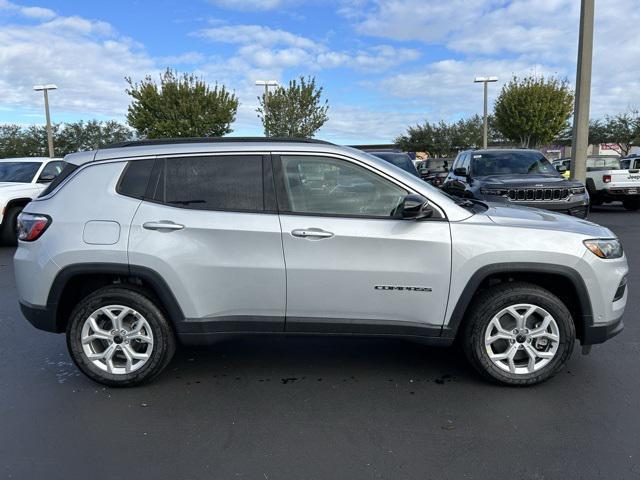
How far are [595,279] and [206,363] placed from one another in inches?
117

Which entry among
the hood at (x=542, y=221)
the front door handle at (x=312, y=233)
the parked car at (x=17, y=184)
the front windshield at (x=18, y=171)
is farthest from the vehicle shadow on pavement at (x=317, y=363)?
the front windshield at (x=18, y=171)

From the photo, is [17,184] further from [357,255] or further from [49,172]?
[357,255]

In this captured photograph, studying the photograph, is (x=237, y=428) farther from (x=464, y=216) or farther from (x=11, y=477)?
(x=464, y=216)

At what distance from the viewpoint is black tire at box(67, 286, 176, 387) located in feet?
12.2

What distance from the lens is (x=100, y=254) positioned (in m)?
3.63

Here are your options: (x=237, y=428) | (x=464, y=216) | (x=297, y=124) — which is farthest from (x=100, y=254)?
(x=297, y=124)

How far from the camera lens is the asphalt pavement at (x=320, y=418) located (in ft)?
9.31

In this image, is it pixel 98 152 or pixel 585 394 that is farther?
pixel 98 152

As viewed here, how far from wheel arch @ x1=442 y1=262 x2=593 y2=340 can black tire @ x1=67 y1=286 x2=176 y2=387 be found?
6.45 feet

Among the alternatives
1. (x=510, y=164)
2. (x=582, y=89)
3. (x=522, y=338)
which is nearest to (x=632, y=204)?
(x=582, y=89)

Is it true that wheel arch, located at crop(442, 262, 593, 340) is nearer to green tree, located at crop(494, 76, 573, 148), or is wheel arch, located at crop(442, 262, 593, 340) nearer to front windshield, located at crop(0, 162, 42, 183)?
front windshield, located at crop(0, 162, 42, 183)

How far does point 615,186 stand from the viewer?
15.0 metres

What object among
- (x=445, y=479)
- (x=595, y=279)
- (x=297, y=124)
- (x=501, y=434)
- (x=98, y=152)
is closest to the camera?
(x=445, y=479)

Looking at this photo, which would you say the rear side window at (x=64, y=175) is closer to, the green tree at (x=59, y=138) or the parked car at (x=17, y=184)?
the parked car at (x=17, y=184)
